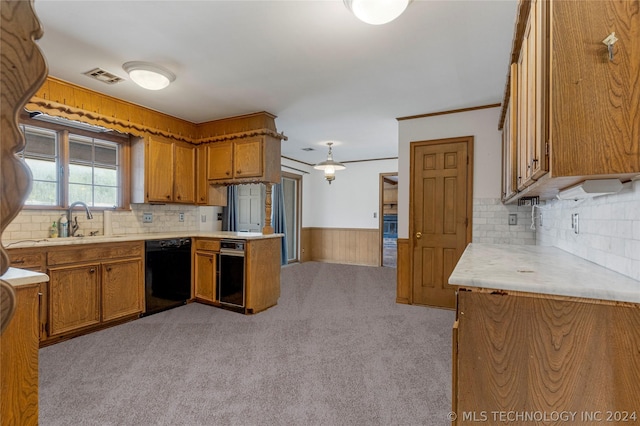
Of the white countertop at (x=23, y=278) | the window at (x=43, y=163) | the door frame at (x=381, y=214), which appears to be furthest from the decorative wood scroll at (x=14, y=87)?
the door frame at (x=381, y=214)

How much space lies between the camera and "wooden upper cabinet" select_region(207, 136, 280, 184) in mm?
3908

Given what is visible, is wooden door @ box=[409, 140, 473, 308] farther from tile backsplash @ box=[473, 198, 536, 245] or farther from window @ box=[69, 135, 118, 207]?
window @ box=[69, 135, 118, 207]

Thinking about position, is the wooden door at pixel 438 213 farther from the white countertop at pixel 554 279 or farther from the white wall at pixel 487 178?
the white countertop at pixel 554 279

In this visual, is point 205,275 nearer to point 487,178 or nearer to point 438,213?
point 438,213

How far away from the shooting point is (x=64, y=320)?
279 cm

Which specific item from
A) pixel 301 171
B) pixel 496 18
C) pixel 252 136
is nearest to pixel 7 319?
pixel 496 18

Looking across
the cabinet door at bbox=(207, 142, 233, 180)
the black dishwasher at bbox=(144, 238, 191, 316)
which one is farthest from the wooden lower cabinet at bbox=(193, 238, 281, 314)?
the cabinet door at bbox=(207, 142, 233, 180)

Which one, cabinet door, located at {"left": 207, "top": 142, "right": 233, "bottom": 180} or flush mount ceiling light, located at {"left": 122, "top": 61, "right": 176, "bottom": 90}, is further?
cabinet door, located at {"left": 207, "top": 142, "right": 233, "bottom": 180}

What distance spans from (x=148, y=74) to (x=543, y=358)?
318 centimetres

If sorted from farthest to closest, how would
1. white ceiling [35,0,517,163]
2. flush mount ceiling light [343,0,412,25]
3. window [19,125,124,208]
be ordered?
window [19,125,124,208], white ceiling [35,0,517,163], flush mount ceiling light [343,0,412,25]

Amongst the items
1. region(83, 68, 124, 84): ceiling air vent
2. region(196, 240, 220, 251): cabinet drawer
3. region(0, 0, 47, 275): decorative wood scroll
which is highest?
region(83, 68, 124, 84): ceiling air vent

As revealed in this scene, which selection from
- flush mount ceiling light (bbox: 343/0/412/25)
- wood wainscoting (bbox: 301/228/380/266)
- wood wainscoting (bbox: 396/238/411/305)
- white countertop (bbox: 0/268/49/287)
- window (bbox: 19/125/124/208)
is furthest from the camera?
wood wainscoting (bbox: 301/228/380/266)

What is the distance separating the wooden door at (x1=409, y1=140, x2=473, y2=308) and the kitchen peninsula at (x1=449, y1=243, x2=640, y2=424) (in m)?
2.49

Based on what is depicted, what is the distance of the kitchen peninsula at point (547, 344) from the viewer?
3.55ft
